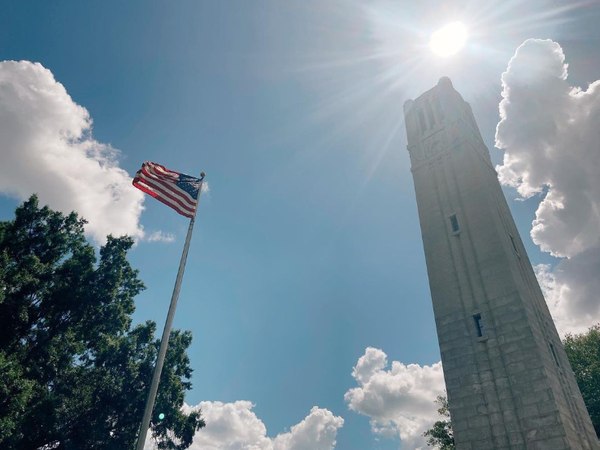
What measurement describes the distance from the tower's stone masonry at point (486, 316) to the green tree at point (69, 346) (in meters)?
21.4

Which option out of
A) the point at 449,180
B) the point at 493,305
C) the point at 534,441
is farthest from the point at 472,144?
the point at 534,441

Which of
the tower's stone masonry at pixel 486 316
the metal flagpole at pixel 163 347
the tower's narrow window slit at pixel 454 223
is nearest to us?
the metal flagpole at pixel 163 347

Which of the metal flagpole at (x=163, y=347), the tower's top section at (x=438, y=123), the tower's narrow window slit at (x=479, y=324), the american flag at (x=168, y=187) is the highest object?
the tower's top section at (x=438, y=123)

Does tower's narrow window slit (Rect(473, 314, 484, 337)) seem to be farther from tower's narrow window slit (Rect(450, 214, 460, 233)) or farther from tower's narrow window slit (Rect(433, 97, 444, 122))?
tower's narrow window slit (Rect(433, 97, 444, 122))

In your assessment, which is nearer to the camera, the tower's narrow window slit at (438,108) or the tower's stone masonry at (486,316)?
the tower's stone masonry at (486,316)

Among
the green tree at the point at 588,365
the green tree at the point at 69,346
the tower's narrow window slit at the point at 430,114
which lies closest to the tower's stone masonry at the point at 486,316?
the tower's narrow window slit at the point at 430,114

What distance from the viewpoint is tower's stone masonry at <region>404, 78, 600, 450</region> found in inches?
767

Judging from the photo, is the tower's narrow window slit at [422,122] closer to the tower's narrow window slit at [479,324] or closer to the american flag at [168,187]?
the tower's narrow window slit at [479,324]

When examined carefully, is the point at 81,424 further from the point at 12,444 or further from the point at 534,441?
the point at 534,441

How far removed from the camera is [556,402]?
18859 millimetres

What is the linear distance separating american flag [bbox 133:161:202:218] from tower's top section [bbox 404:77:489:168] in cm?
2170

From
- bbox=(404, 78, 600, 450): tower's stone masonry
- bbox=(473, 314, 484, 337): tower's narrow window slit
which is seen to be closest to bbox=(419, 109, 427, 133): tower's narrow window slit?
bbox=(404, 78, 600, 450): tower's stone masonry

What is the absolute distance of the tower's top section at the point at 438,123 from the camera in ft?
108

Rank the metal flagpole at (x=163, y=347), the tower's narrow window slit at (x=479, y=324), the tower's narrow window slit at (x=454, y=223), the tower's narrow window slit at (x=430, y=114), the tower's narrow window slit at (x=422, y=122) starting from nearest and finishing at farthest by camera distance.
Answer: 1. the metal flagpole at (x=163, y=347)
2. the tower's narrow window slit at (x=479, y=324)
3. the tower's narrow window slit at (x=454, y=223)
4. the tower's narrow window slit at (x=430, y=114)
5. the tower's narrow window slit at (x=422, y=122)
